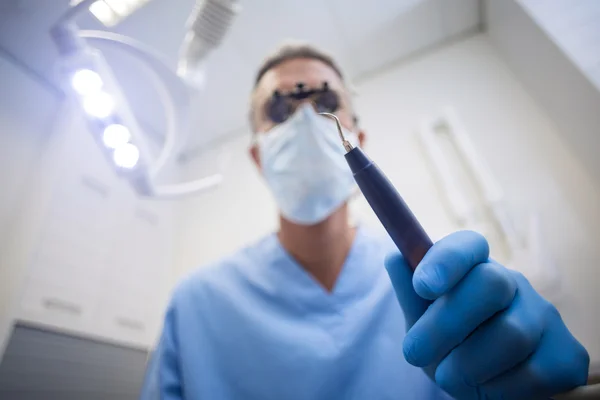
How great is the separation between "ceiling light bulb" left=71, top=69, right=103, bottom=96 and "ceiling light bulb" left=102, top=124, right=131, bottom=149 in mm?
65

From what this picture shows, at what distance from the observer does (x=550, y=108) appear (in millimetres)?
849

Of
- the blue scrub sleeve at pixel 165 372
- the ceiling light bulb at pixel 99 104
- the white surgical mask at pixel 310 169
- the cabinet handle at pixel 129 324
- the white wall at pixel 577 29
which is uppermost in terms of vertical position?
the white wall at pixel 577 29

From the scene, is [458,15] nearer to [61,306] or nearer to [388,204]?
[388,204]

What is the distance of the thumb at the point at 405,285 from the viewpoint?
27 cm

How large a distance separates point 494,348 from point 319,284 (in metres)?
0.39

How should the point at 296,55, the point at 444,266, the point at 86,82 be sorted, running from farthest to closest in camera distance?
1. the point at 296,55
2. the point at 86,82
3. the point at 444,266

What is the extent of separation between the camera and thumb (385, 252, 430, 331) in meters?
0.27

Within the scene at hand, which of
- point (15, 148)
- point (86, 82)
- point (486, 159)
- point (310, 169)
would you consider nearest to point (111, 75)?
point (86, 82)

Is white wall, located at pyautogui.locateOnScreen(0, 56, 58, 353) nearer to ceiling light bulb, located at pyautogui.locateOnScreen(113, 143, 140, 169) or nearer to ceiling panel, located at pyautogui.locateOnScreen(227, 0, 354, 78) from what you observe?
ceiling light bulb, located at pyautogui.locateOnScreen(113, 143, 140, 169)

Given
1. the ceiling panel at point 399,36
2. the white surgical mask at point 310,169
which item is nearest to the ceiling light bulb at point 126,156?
the white surgical mask at point 310,169

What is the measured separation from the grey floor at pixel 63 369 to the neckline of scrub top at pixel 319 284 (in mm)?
636

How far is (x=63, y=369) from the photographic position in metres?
0.80

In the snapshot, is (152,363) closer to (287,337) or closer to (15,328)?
(287,337)

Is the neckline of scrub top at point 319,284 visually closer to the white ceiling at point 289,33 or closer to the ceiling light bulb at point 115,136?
the ceiling light bulb at point 115,136
